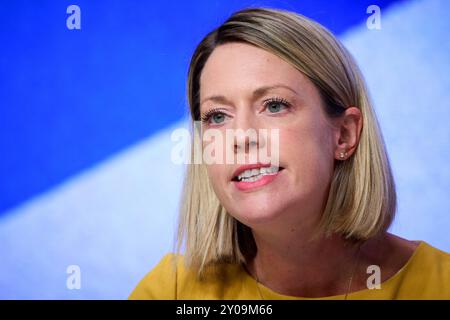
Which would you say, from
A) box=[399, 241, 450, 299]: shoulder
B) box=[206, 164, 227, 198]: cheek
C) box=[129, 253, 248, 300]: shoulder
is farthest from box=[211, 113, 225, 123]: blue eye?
box=[399, 241, 450, 299]: shoulder

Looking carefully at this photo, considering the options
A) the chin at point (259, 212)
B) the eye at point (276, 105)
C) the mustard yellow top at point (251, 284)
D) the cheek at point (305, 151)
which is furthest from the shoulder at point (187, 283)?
the eye at point (276, 105)

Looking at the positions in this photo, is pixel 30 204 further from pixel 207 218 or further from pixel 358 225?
pixel 358 225

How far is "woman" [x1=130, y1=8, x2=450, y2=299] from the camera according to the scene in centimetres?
141

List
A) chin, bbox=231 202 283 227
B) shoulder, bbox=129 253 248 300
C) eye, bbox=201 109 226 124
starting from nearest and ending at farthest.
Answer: chin, bbox=231 202 283 227, eye, bbox=201 109 226 124, shoulder, bbox=129 253 248 300

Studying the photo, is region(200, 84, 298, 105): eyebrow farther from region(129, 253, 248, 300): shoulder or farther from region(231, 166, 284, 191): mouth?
region(129, 253, 248, 300): shoulder

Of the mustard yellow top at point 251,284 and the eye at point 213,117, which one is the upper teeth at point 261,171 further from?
the mustard yellow top at point 251,284

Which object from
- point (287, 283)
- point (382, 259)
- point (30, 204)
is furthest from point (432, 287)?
point (30, 204)

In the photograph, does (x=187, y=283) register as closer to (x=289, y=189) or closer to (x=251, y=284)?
(x=251, y=284)

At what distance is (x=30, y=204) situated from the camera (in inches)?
75.9

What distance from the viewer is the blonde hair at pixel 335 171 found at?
145 centimetres

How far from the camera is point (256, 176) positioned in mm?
1396

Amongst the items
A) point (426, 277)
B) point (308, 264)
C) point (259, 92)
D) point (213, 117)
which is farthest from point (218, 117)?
point (426, 277)

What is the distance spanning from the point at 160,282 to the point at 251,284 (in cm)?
28
